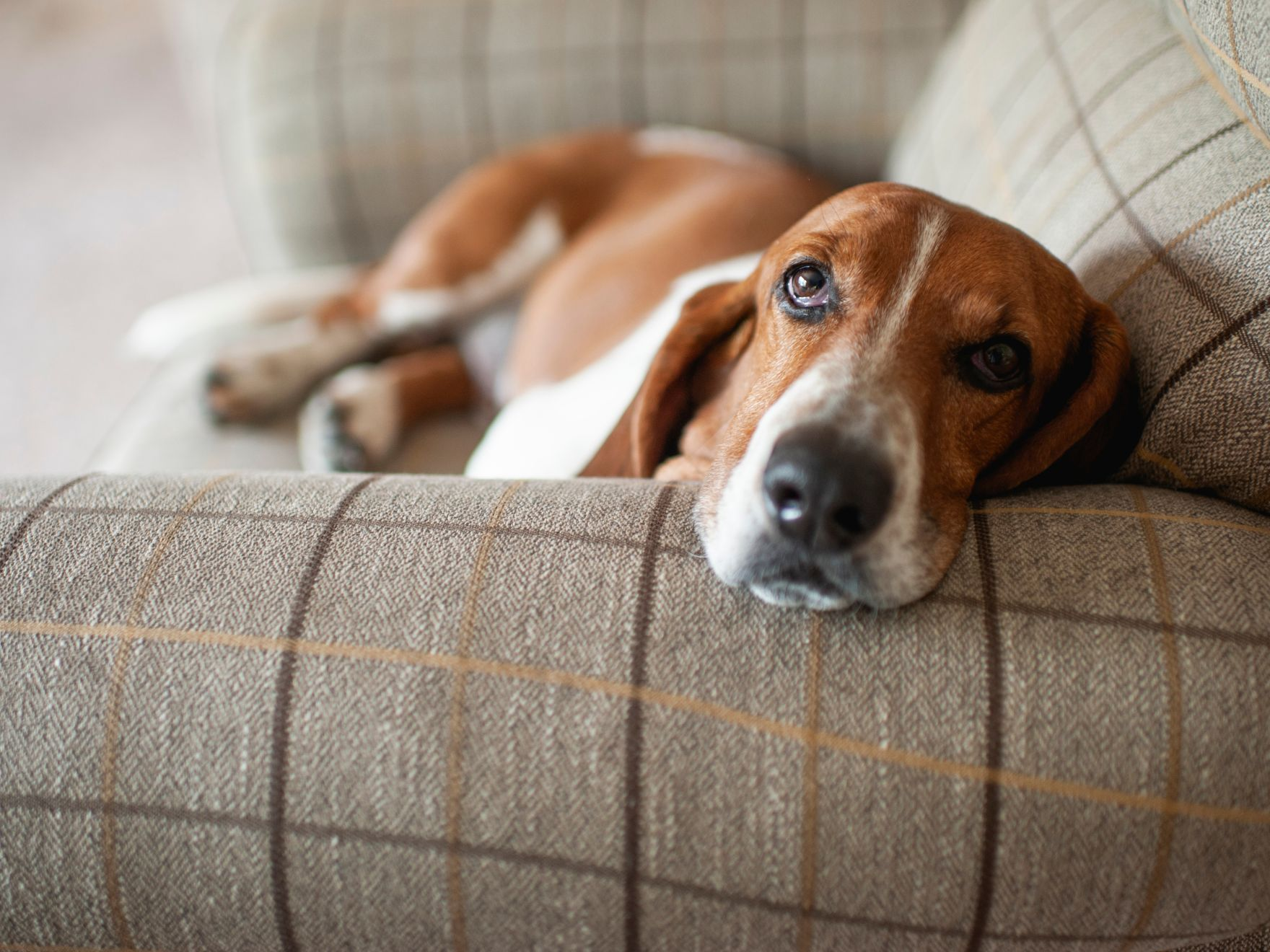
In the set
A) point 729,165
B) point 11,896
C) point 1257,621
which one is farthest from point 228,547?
point 729,165

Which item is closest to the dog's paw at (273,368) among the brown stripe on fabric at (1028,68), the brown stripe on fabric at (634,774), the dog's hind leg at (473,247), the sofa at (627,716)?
the dog's hind leg at (473,247)

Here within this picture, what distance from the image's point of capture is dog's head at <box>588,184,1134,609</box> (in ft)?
3.51

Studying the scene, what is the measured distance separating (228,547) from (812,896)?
2.48 feet

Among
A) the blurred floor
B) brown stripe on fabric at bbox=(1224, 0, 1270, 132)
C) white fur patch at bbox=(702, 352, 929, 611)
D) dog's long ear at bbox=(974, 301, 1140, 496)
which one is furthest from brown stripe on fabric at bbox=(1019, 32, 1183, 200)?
the blurred floor

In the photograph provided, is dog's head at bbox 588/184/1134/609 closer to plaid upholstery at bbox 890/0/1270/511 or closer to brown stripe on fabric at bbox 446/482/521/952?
plaid upholstery at bbox 890/0/1270/511

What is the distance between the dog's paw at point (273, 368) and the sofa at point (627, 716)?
3.76ft

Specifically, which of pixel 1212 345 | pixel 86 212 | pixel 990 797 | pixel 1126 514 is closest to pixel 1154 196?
pixel 1212 345

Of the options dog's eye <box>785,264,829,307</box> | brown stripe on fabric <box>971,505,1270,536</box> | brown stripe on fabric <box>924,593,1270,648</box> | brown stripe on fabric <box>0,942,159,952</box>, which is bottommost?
brown stripe on fabric <box>0,942,159,952</box>

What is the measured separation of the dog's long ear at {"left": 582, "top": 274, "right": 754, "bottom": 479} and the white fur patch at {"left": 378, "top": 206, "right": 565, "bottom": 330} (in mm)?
1257

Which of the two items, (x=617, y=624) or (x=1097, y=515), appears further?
(x=1097, y=515)

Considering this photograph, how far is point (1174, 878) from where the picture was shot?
0.94 metres

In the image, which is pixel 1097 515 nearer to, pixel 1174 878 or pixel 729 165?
pixel 1174 878

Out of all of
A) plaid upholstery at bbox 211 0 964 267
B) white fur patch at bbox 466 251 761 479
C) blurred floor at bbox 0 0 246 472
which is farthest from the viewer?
blurred floor at bbox 0 0 246 472

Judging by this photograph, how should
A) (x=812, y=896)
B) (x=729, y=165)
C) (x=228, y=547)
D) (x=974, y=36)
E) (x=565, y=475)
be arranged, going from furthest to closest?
(x=729, y=165)
(x=974, y=36)
(x=565, y=475)
(x=228, y=547)
(x=812, y=896)
